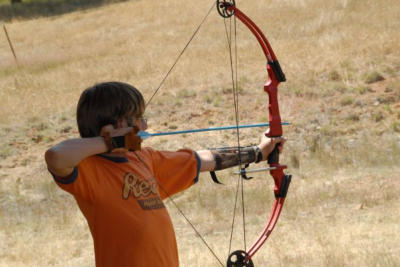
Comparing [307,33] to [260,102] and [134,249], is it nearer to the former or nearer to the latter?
[260,102]

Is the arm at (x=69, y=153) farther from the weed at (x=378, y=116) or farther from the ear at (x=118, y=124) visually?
the weed at (x=378, y=116)

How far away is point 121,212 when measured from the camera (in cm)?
212

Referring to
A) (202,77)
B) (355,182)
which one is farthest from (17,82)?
(355,182)

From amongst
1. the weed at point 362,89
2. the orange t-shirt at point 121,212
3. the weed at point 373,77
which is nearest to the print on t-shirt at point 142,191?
the orange t-shirt at point 121,212

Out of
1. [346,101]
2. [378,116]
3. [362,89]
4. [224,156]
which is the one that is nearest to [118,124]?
[224,156]

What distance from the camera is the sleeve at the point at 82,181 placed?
6.72 ft

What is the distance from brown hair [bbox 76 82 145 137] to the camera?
210cm

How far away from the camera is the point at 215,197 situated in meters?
6.73

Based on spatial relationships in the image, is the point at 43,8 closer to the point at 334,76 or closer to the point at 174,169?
the point at 334,76

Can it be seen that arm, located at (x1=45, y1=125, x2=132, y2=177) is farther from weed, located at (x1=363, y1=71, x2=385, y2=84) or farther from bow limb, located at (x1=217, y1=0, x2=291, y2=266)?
weed, located at (x1=363, y1=71, x2=385, y2=84)

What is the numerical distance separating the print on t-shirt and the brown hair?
0.19 metres

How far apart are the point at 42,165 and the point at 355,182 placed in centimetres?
468

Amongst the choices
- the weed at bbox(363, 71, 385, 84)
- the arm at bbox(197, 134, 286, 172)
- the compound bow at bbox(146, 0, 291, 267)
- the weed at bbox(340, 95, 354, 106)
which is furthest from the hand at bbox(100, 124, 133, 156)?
the weed at bbox(363, 71, 385, 84)

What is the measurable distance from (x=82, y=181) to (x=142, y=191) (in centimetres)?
21
